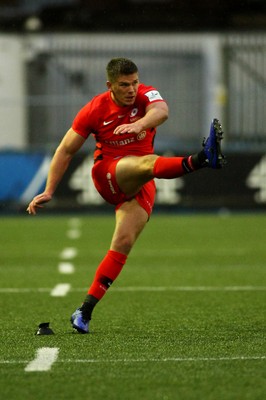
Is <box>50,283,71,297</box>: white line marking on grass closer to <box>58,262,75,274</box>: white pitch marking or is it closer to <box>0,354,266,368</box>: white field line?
<box>58,262,75,274</box>: white pitch marking

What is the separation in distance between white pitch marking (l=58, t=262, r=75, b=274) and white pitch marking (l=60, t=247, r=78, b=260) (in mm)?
798

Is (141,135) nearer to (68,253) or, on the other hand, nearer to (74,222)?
(68,253)

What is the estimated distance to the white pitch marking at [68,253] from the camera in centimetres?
1475

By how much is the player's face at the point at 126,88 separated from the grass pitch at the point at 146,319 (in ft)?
5.37

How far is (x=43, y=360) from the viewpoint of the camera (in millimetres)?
6738

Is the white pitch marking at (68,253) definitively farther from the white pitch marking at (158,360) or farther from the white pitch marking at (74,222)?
the white pitch marking at (158,360)

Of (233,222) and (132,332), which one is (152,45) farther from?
(132,332)

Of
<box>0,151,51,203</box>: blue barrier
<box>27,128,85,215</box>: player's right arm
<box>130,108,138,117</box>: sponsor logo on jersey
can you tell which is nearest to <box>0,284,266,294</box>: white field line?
<box>27,128,85,215</box>: player's right arm

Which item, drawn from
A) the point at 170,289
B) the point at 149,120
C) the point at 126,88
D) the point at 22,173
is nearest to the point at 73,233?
the point at 22,173

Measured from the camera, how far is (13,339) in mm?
7727

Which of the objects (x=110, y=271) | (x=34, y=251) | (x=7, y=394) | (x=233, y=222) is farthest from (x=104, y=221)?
(x=7, y=394)

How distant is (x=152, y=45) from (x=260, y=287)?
19.0 metres

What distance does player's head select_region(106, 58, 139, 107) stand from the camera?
8016mm

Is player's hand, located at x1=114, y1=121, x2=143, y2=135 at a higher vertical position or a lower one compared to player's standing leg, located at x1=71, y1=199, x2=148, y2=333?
higher
